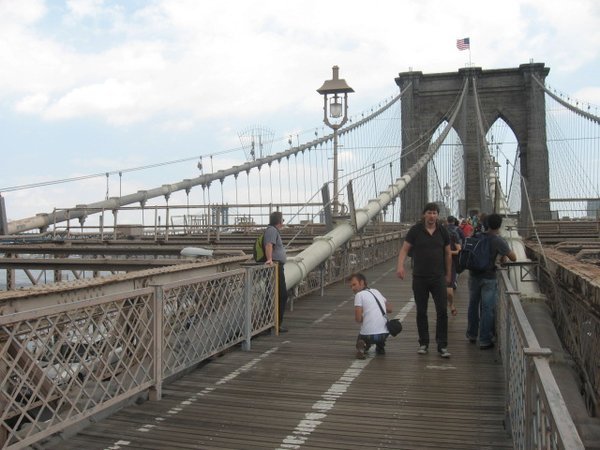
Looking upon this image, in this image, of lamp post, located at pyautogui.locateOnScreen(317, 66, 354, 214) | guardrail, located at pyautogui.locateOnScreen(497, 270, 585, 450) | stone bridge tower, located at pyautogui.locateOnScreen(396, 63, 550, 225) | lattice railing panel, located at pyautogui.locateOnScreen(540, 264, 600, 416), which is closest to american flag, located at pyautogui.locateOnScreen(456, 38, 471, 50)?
stone bridge tower, located at pyautogui.locateOnScreen(396, 63, 550, 225)

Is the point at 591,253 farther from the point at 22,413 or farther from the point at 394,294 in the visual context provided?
the point at 22,413

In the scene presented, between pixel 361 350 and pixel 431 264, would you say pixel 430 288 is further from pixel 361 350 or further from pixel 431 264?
pixel 361 350

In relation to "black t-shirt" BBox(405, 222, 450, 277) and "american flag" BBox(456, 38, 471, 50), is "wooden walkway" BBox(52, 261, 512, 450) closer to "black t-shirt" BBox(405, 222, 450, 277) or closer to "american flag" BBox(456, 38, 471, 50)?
"black t-shirt" BBox(405, 222, 450, 277)

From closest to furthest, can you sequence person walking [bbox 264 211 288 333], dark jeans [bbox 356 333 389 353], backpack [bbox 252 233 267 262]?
1. dark jeans [bbox 356 333 389 353]
2. person walking [bbox 264 211 288 333]
3. backpack [bbox 252 233 267 262]

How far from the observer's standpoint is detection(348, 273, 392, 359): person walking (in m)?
6.38

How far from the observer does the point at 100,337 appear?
169 inches

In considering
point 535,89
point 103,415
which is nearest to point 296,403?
point 103,415

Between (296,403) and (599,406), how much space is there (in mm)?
2710

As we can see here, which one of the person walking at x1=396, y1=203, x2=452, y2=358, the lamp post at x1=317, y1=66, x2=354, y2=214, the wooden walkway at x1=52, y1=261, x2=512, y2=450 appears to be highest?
the lamp post at x1=317, y1=66, x2=354, y2=214

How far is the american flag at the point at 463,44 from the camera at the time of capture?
47.7 m

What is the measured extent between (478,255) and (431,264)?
634 mm

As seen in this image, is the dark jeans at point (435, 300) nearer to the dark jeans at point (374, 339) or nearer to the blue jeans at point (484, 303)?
the dark jeans at point (374, 339)

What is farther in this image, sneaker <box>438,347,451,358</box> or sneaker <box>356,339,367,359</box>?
sneaker <box>356,339,367,359</box>

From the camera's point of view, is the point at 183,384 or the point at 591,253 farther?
the point at 591,253
